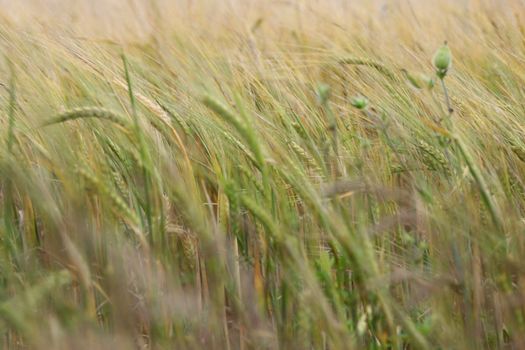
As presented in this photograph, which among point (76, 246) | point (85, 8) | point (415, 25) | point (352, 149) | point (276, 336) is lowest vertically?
point (276, 336)

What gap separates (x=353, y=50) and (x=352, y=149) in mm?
487

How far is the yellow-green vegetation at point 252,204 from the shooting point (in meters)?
0.94

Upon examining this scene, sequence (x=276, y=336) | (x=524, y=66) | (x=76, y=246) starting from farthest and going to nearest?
(x=524, y=66) < (x=276, y=336) < (x=76, y=246)

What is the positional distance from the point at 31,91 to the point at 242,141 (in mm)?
337

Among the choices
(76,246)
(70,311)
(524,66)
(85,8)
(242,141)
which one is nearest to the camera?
(70,311)

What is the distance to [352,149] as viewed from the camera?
1415 mm

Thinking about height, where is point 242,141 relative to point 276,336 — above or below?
above

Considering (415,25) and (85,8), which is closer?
(415,25)

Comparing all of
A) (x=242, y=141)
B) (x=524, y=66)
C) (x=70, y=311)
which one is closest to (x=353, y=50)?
(x=524, y=66)

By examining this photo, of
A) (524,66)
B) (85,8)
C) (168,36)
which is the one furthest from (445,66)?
(85,8)

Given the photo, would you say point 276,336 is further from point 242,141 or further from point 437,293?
point 242,141

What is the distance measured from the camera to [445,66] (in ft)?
3.46

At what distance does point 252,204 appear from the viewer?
906 mm

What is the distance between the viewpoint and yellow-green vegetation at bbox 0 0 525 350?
3.09 ft
